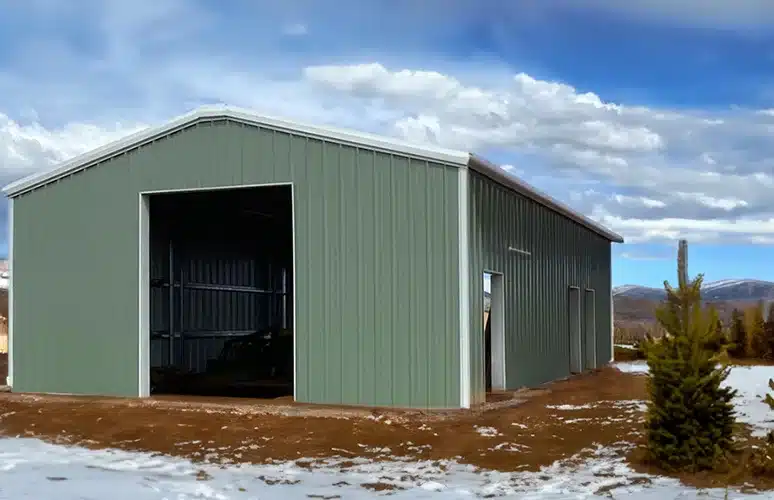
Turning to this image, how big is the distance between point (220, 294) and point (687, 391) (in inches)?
574

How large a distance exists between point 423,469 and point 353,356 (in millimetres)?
4624

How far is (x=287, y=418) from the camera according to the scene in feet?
42.9

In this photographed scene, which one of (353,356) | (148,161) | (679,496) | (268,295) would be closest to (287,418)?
(353,356)

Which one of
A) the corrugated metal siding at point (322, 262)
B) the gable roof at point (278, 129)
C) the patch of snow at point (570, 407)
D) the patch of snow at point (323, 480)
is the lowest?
the patch of snow at point (323, 480)

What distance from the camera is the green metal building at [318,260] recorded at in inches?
542

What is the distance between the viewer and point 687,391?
364 inches

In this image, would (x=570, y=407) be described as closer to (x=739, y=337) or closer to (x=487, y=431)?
(x=487, y=431)

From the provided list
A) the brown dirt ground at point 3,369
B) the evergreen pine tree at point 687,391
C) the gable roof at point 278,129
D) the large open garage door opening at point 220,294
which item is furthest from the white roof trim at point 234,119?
the brown dirt ground at point 3,369

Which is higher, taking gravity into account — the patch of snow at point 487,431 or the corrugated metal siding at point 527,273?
the corrugated metal siding at point 527,273

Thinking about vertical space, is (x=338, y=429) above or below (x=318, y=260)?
below

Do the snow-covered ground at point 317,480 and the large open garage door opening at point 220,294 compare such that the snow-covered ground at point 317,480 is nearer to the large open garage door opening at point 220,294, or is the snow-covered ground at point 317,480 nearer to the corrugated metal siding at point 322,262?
the corrugated metal siding at point 322,262

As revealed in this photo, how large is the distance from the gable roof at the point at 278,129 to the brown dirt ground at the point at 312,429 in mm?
3652

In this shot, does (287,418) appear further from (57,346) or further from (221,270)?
Answer: (221,270)

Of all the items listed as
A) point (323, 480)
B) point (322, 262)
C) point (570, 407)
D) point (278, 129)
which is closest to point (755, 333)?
point (570, 407)
